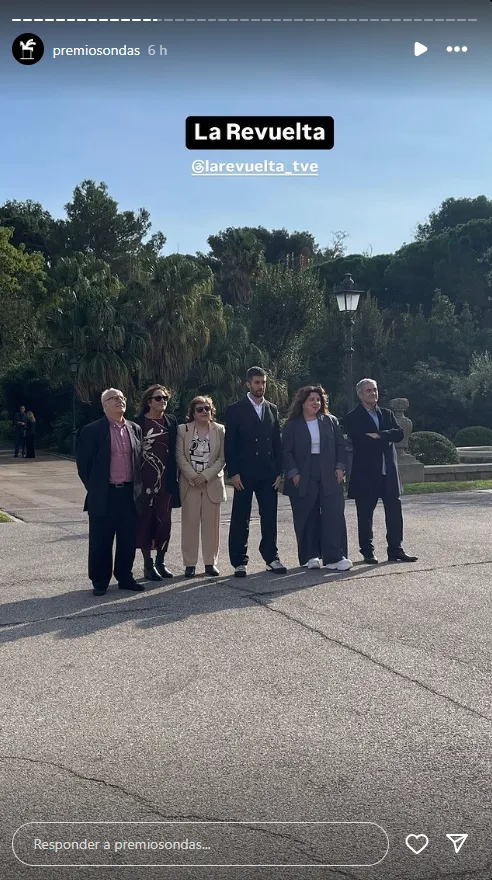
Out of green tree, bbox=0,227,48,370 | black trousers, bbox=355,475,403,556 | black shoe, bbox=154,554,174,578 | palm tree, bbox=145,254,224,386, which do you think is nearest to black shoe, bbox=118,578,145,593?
black shoe, bbox=154,554,174,578

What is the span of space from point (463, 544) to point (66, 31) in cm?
896

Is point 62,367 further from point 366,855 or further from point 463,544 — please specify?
point 366,855

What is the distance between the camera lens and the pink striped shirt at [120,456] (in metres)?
7.96

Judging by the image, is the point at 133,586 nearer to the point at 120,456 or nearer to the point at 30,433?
the point at 120,456

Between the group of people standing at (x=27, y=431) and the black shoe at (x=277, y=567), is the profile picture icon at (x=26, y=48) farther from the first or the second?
the group of people standing at (x=27, y=431)

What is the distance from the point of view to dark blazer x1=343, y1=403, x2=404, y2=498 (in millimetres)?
9477

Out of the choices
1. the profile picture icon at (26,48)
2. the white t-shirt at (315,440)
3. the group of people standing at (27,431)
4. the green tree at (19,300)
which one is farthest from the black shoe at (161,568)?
the green tree at (19,300)

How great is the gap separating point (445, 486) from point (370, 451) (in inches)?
337

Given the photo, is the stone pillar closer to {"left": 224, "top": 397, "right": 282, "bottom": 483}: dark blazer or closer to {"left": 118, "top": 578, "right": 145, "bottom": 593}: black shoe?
{"left": 224, "top": 397, "right": 282, "bottom": 483}: dark blazer

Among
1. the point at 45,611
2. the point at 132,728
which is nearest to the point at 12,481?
the point at 45,611

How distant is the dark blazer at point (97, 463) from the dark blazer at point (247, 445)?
1148 millimetres

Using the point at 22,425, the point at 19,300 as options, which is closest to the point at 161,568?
the point at 22,425

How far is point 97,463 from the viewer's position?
7.88 m

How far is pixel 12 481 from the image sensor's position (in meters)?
23.0
